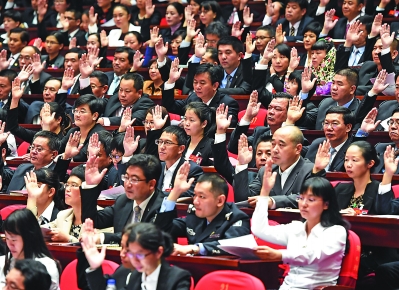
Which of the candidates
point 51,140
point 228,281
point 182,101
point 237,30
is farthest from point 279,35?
point 228,281

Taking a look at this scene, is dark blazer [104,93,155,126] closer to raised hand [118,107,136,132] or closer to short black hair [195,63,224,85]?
raised hand [118,107,136,132]

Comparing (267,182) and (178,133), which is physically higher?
(178,133)

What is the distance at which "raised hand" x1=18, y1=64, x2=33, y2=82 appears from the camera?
17.1 ft

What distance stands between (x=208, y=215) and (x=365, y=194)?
632 mm

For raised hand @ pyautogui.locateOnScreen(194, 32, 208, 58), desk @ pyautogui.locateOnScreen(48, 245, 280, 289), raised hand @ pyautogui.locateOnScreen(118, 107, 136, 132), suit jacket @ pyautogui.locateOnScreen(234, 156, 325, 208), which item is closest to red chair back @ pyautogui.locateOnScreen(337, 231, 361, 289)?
desk @ pyautogui.locateOnScreen(48, 245, 280, 289)

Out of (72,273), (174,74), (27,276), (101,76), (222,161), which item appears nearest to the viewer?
(27,276)

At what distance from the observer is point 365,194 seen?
3.28 meters

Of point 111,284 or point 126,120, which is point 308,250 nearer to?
point 111,284

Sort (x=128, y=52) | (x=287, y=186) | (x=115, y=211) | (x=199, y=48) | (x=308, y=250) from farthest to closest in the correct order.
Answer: (x=128, y=52)
(x=199, y=48)
(x=287, y=186)
(x=115, y=211)
(x=308, y=250)

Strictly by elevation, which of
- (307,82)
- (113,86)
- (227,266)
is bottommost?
(227,266)

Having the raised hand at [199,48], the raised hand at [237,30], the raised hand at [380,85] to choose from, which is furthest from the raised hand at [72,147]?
the raised hand at [237,30]

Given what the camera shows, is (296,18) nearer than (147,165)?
No

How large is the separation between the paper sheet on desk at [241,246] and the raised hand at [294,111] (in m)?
1.37

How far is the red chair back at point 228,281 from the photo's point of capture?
2.59m
